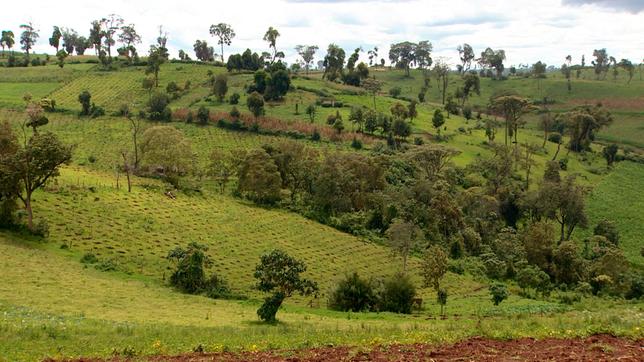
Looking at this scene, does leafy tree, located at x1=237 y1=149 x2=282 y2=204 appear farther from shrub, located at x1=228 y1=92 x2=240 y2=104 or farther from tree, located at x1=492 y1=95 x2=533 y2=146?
tree, located at x1=492 y1=95 x2=533 y2=146

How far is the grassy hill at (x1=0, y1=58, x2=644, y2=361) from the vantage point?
2195 centimetres

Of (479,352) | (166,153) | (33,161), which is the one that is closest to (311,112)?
(166,153)

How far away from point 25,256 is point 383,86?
139536 mm

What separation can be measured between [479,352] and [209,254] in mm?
36212

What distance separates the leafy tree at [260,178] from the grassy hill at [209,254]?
2228 mm

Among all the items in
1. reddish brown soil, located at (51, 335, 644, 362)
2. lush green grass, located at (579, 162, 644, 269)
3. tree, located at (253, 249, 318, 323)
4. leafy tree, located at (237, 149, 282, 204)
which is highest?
reddish brown soil, located at (51, 335, 644, 362)

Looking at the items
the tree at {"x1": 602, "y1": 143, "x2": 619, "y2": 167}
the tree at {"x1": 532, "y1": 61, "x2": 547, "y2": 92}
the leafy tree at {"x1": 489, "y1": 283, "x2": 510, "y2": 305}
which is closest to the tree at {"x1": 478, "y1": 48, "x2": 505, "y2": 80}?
the tree at {"x1": 532, "y1": 61, "x2": 547, "y2": 92}

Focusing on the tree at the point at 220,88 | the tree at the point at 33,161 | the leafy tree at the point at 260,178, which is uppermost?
the tree at the point at 220,88

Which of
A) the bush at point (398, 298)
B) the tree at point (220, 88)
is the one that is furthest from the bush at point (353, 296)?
the tree at point (220, 88)

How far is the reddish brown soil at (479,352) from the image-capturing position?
54.2 ft

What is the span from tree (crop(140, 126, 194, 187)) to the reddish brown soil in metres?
55.6

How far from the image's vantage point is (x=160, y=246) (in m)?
50.0

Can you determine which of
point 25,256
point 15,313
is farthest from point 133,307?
point 25,256

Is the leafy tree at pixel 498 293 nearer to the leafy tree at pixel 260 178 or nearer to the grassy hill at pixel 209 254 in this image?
the grassy hill at pixel 209 254
